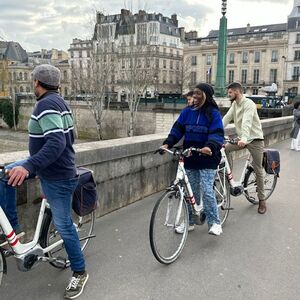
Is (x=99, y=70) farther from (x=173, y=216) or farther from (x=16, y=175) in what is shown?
(x=16, y=175)

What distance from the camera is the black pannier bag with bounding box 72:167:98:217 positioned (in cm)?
346

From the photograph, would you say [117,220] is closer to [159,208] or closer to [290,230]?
[159,208]

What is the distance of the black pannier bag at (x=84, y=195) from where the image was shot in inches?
136

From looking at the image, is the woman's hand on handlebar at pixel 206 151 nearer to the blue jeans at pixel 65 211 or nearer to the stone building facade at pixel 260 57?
the blue jeans at pixel 65 211

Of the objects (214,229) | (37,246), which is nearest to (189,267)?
(214,229)

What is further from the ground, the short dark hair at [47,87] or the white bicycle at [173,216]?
the short dark hair at [47,87]

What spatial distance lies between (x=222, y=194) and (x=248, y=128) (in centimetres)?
101

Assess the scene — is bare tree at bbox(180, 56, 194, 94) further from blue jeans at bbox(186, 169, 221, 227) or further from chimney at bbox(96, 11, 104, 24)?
blue jeans at bbox(186, 169, 221, 227)

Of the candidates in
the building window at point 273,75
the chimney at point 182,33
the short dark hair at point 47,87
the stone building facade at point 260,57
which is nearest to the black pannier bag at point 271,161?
the short dark hair at point 47,87

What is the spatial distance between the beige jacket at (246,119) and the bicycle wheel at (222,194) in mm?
634

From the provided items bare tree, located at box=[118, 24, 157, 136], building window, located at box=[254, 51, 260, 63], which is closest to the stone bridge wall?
bare tree, located at box=[118, 24, 157, 136]

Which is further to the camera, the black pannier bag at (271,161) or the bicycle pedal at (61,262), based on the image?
the black pannier bag at (271,161)

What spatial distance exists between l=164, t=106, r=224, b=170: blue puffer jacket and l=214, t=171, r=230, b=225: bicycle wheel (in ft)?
2.48

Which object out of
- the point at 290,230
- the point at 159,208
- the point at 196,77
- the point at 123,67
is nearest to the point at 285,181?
the point at 290,230
